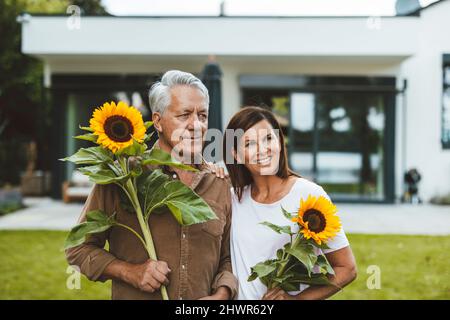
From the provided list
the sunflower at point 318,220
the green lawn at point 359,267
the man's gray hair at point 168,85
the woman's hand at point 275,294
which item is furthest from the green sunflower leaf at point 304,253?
the green lawn at point 359,267

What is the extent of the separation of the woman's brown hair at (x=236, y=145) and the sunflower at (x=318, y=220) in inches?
13.1

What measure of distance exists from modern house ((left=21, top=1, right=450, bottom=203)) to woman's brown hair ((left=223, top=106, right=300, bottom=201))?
9.19 meters

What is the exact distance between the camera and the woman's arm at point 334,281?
1532 mm

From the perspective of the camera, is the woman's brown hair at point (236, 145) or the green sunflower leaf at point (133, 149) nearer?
the green sunflower leaf at point (133, 149)

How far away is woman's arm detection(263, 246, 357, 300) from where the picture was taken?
153cm

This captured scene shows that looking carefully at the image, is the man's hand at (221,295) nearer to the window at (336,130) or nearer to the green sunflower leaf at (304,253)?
the green sunflower leaf at (304,253)

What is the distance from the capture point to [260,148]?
1689 mm

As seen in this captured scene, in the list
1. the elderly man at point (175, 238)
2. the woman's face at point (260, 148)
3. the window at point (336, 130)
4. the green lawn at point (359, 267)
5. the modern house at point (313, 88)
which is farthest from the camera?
the window at point (336, 130)

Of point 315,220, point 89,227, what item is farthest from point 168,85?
point 315,220

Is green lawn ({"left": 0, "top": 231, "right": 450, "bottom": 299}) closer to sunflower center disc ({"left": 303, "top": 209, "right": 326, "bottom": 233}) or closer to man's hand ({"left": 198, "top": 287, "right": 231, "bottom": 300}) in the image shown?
man's hand ({"left": 198, "top": 287, "right": 231, "bottom": 300})

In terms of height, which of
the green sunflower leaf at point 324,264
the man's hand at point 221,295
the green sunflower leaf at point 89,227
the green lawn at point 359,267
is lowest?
the green lawn at point 359,267
